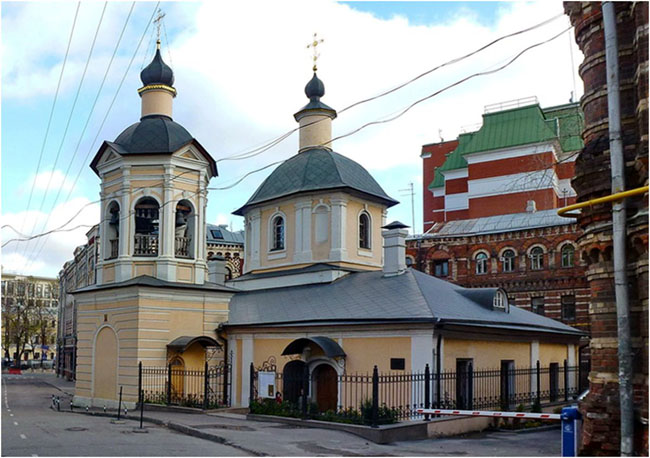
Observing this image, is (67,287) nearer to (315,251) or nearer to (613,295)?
(315,251)

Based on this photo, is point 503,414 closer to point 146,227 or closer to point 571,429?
point 571,429

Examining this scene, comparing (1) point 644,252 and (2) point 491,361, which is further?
(2) point 491,361

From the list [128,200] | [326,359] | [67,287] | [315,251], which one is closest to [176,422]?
[326,359]

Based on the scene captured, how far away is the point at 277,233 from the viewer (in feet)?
99.9

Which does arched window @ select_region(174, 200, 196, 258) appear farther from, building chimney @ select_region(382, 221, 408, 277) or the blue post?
the blue post

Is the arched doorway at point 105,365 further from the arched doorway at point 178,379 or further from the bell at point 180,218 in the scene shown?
the bell at point 180,218

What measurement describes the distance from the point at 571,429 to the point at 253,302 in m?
17.6

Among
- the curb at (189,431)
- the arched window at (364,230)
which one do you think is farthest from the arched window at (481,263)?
the curb at (189,431)

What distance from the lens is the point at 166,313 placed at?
24.3 m

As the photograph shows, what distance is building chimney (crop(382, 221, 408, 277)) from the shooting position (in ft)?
81.6

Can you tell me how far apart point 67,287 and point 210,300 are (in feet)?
147

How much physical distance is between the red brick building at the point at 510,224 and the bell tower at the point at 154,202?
11033 mm

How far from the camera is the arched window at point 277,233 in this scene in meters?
30.2

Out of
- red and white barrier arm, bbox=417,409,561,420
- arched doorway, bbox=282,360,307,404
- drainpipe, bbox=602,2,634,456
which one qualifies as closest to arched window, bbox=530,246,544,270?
arched doorway, bbox=282,360,307,404
